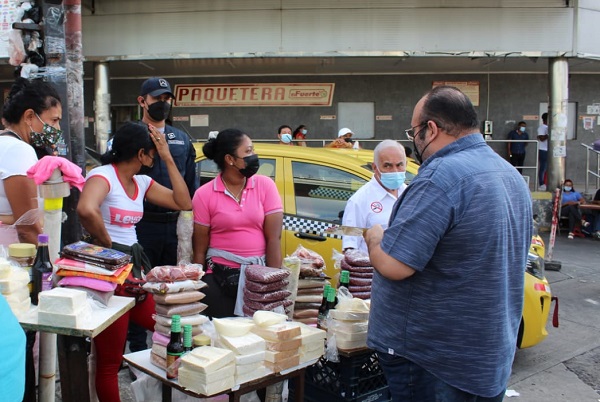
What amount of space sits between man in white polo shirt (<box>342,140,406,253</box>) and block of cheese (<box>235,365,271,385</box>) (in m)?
1.51

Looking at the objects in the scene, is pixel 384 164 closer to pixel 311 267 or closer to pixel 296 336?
pixel 311 267

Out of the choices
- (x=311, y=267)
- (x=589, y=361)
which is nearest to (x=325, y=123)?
(x=589, y=361)

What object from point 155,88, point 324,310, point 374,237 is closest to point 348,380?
point 324,310

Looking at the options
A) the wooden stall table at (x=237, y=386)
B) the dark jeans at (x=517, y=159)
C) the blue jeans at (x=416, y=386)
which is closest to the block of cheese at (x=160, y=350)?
the wooden stall table at (x=237, y=386)

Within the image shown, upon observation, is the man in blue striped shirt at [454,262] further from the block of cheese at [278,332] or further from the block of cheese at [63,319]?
the block of cheese at [63,319]

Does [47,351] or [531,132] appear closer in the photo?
[47,351]

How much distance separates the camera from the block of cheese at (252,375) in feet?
8.93

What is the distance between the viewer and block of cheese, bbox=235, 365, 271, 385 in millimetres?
2722

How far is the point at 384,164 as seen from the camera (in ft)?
13.9

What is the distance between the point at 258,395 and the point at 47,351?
128 centimetres

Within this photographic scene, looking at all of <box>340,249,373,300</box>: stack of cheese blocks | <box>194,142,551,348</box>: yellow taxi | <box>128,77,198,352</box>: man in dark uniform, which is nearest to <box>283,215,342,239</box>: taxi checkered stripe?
<box>194,142,551,348</box>: yellow taxi

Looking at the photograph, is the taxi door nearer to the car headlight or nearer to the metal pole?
the car headlight

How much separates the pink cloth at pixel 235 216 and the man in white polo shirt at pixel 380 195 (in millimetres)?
670

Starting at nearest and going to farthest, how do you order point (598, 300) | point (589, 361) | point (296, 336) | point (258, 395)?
point (296, 336) < point (258, 395) < point (589, 361) < point (598, 300)
